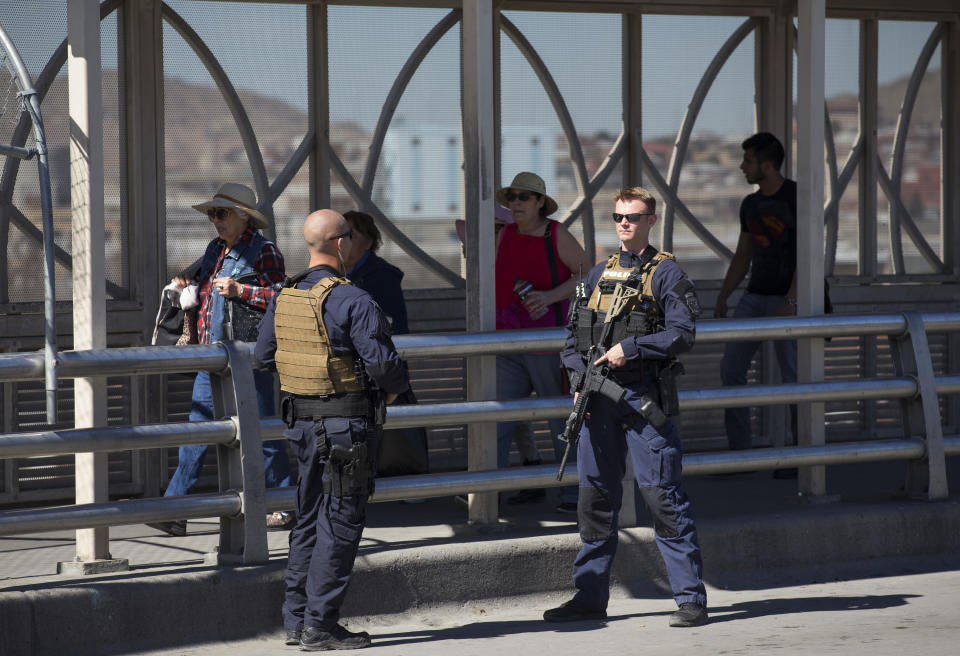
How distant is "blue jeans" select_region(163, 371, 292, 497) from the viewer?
22.4 ft

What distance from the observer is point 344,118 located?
8.48m

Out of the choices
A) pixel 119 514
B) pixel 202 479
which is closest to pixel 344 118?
pixel 202 479

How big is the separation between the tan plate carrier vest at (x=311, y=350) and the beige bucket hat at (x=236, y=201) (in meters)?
1.39

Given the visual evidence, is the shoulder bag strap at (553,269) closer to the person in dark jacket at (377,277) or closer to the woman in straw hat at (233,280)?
the person in dark jacket at (377,277)

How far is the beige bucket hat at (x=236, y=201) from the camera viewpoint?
677 cm

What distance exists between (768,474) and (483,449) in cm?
258

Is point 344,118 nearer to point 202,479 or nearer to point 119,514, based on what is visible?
point 202,479

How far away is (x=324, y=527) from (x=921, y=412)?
3.47 meters

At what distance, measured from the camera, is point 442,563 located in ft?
20.5

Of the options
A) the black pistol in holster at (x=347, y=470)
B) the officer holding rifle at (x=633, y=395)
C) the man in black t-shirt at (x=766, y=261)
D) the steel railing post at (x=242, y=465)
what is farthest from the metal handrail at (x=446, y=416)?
the man in black t-shirt at (x=766, y=261)

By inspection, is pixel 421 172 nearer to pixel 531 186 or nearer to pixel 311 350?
pixel 531 186

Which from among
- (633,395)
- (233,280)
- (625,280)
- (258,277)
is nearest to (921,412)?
(633,395)

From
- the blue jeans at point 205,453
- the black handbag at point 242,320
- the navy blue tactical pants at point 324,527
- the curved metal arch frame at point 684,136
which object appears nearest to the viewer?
the navy blue tactical pants at point 324,527

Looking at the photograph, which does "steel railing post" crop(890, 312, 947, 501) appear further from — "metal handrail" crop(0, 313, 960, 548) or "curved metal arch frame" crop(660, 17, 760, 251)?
"curved metal arch frame" crop(660, 17, 760, 251)
